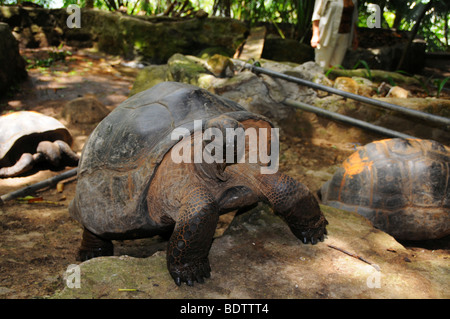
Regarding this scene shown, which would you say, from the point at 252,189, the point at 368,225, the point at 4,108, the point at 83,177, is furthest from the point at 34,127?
the point at 368,225

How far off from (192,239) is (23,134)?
11.7 ft

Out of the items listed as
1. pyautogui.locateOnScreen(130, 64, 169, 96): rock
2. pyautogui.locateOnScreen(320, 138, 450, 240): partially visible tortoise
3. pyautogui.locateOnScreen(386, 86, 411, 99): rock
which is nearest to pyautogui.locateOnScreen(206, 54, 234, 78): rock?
pyautogui.locateOnScreen(130, 64, 169, 96): rock

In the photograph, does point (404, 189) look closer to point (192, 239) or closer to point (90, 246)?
point (192, 239)

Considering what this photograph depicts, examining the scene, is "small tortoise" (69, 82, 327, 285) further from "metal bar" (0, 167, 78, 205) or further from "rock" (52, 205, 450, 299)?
"metal bar" (0, 167, 78, 205)

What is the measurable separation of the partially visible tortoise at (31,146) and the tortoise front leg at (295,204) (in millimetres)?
3207

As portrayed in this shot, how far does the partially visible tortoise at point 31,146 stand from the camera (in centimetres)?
428

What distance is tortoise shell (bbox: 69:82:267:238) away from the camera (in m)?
2.12

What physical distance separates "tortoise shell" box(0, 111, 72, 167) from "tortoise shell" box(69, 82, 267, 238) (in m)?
2.53

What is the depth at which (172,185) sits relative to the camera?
2121mm

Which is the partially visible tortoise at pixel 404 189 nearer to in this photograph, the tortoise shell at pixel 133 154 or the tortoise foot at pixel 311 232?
the tortoise foot at pixel 311 232

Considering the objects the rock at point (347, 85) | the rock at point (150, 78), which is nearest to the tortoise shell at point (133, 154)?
the rock at point (347, 85)

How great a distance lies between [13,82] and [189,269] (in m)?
6.36

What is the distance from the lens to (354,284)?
6.27ft

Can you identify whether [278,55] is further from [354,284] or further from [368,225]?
[354,284]
